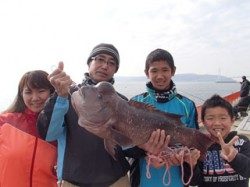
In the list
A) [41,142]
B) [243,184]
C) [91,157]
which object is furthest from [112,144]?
[243,184]

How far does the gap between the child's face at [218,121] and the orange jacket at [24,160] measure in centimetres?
200

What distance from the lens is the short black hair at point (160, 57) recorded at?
4594 mm

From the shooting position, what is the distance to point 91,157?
160 inches

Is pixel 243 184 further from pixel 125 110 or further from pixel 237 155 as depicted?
pixel 125 110

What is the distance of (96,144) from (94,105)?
72cm

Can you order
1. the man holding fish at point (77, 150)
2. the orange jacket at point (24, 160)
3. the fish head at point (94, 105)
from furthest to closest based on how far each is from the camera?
the orange jacket at point (24, 160) < the man holding fish at point (77, 150) < the fish head at point (94, 105)

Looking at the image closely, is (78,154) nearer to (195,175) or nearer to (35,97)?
(35,97)

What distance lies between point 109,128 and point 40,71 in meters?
1.58

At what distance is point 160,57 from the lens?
4.59 metres

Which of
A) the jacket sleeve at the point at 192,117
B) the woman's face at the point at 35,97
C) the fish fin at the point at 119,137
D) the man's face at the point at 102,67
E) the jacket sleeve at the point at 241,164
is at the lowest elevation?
the jacket sleeve at the point at 241,164

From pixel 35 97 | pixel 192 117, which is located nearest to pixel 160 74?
pixel 192 117

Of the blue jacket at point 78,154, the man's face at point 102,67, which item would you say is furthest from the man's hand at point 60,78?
the man's face at point 102,67

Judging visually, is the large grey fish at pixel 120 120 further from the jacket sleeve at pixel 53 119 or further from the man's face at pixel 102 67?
the man's face at pixel 102 67

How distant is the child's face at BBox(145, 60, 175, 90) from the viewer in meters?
4.55
